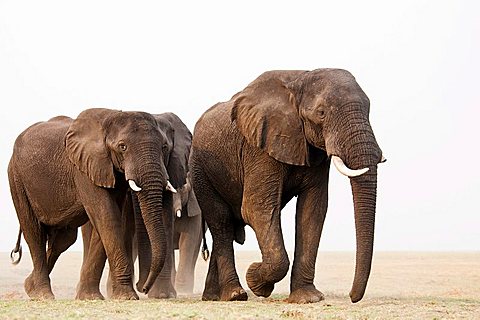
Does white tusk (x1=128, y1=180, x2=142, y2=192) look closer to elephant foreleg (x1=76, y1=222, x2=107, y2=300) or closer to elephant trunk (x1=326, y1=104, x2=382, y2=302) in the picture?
elephant foreleg (x1=76, y1=222, x2=107, y2=300)

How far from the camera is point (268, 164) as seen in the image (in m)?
13.3

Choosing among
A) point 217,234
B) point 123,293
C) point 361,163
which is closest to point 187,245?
point 217,234

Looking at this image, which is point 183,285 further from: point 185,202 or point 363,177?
point 363,177

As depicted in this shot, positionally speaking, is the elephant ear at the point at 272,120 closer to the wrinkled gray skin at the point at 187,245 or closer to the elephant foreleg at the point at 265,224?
the elephant foreleg at the point at 265,224

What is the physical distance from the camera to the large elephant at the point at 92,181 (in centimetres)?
1375

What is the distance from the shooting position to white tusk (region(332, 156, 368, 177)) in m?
11.8

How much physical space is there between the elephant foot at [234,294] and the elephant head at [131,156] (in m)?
1.12

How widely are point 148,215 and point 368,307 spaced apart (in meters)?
3.46

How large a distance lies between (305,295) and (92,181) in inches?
141

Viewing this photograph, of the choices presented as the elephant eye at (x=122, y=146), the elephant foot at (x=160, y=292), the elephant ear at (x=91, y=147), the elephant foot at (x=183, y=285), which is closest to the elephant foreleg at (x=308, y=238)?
the elephant eye at (x=122, y=146)

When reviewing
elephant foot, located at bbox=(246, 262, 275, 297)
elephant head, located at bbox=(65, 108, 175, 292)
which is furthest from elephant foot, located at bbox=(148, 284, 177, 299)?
elephant foot, located at bbox=(246, 262, 275, 297)

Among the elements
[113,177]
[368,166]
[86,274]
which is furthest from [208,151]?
[368,166]

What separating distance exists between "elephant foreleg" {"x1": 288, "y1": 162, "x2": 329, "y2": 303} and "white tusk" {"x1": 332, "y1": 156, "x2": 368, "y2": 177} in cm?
149

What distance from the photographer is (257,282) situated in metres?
13.1
